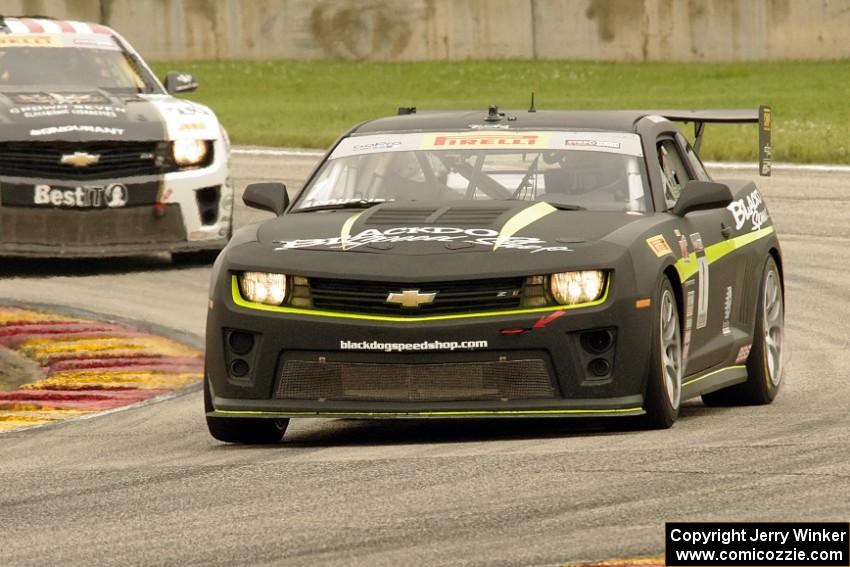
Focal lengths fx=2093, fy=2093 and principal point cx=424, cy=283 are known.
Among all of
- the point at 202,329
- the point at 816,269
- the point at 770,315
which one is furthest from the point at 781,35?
the point at 770,315

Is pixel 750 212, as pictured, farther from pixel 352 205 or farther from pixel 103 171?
pixel 103 171

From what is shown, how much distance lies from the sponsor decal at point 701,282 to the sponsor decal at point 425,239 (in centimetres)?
104

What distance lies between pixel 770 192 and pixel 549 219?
11.6m

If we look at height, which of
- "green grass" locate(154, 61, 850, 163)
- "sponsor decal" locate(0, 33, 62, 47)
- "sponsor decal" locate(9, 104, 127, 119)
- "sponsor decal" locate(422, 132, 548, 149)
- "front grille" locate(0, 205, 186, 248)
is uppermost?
"sponsor decal" locate(422, 132, 548, 149)

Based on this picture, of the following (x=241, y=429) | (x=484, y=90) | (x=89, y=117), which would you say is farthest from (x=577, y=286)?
(x=484, y=90)

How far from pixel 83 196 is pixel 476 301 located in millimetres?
7273

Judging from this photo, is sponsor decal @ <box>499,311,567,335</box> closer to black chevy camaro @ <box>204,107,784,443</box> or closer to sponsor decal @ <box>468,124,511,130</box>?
black chevy camaro @ <box>204,107,784,443</box>

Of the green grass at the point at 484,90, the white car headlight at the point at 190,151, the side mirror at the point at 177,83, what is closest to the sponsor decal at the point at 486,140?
the white car headlight at the point at 190,151

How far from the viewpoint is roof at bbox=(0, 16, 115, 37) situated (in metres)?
15.9

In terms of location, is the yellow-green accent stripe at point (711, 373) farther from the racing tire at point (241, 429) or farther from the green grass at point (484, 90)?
the green grass at point (484, 90)

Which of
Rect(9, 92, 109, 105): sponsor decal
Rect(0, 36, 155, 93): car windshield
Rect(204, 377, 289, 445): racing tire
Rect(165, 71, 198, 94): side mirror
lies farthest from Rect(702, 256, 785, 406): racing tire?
Rect(0, 36, 155, 93): car windshield

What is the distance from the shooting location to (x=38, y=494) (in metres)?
7.02

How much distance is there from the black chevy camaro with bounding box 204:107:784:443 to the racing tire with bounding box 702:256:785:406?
0.60 meters

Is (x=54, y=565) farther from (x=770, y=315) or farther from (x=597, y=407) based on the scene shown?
(x=770, y=315)
